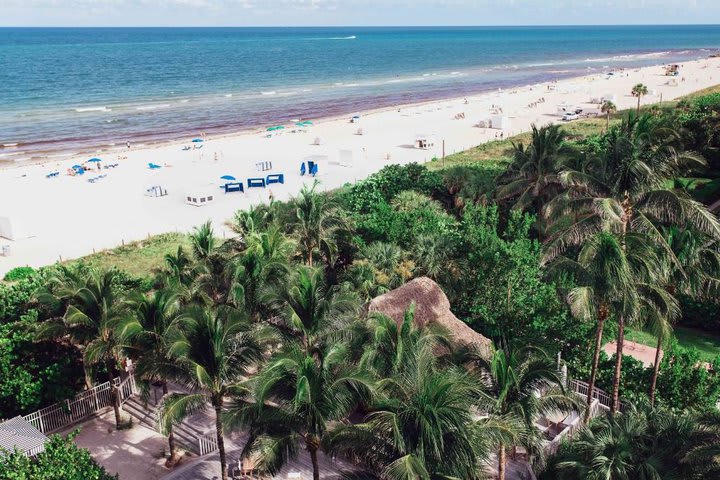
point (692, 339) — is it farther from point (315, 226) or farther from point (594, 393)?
point (315, 226)

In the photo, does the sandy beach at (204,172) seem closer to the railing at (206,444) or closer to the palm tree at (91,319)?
the palm tree at (91,319)

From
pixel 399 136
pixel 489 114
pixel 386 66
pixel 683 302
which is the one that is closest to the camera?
pixel 683 302

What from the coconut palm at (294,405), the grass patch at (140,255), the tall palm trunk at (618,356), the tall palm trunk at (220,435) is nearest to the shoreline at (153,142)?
the grass patch at (140,255)

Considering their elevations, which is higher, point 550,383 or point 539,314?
point 550,383

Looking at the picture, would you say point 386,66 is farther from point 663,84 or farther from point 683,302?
point 683,302

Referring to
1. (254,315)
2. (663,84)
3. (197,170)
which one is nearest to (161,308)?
(254,315)

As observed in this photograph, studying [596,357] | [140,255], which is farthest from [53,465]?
[140,255]

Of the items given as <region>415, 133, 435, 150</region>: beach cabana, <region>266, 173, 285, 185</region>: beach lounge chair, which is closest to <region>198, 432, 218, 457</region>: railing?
<region>266, 173, 285, 185</region>: beach lounge chair
